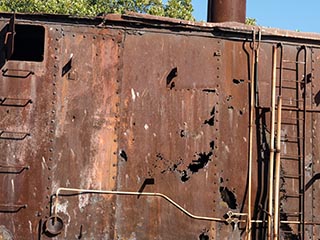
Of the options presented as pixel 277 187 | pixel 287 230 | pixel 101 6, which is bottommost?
pixel 287 230

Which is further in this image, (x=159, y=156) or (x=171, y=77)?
(x=171, y=77)

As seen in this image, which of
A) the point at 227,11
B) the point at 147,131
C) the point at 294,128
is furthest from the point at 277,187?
the point at 227,11

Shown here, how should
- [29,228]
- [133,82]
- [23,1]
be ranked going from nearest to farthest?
[29,228] < [133,82] < [23,1]

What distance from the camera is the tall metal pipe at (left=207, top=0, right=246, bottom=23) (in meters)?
7.32

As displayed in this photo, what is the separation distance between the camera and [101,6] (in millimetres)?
23469

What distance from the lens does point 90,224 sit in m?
5.68

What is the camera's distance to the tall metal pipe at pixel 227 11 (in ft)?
24.0

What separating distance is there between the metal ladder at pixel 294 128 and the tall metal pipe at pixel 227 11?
4.08 feet

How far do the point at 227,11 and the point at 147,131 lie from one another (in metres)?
2.41

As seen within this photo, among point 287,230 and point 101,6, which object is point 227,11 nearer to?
point 287,230

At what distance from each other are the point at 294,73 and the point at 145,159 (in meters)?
2.06

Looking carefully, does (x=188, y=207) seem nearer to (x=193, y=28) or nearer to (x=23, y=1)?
(x=193, y=28)

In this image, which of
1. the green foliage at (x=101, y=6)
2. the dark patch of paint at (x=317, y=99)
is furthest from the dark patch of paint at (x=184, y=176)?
the green foliage at (x=101, y=6)

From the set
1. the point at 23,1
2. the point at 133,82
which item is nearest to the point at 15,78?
the point at 133,82
